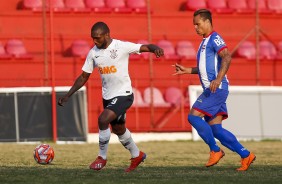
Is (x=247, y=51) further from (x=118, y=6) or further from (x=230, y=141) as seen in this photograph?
(x=230, y=141)

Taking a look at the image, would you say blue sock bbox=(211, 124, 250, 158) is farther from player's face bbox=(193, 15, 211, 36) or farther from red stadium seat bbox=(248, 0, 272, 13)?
red stadium seat bbox=(248, 0, 272, 13)

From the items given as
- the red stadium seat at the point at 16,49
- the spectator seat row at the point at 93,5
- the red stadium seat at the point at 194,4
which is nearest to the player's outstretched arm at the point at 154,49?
the red stadium seat at the point at 16,49

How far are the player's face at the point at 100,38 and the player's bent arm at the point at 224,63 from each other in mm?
1592

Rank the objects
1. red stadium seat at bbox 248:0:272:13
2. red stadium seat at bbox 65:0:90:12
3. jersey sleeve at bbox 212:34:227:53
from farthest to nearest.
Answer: red stadium seat at bbox 248:0:272:13
red stadium seat at bbox 65:0:90:12
jersey sleeve at bbox 212:34:227:53

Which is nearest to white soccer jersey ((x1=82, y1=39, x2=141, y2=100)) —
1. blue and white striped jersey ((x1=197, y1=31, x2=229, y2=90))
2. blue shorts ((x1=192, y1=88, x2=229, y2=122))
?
blue and white striped jersey ((x1=197, y1=31, x2=229, y2=90))

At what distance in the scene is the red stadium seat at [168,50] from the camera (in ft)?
95.4

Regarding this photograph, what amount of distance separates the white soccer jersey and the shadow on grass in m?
1.12

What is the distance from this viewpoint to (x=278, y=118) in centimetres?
2566

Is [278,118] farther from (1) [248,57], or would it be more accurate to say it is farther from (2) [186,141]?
(1) [248,57]

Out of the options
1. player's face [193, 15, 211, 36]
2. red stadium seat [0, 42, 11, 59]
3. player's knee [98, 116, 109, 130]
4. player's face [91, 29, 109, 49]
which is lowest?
player's knee [98, 116, 109, 130]

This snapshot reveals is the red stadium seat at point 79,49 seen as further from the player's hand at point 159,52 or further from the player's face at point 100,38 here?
the player's hand at point 159,52

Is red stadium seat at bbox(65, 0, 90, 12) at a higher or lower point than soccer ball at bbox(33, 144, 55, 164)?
higher

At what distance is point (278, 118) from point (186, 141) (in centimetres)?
256

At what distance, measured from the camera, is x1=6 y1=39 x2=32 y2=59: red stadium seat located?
2775 cm
